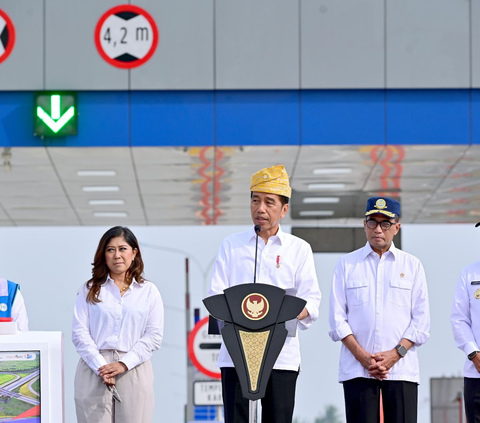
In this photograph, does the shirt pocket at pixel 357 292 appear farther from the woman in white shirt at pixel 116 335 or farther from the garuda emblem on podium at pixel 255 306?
the garuda emblem on podium at pixel 255 306

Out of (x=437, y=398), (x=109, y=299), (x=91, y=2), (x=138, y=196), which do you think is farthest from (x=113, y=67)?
(x=437, y=398)

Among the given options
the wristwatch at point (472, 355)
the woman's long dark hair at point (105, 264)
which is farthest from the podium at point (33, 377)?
the wristwatch at point (472, 355)

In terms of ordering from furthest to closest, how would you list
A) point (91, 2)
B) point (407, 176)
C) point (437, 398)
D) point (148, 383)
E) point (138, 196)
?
point (437, 398), point (138, 196), point (407, 176), point (91, 2), point (148, 383)

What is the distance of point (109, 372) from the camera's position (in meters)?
4.70

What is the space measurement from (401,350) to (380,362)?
14cm

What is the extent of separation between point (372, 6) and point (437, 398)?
511 inches

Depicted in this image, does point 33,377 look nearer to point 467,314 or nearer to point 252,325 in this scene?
point 252,325

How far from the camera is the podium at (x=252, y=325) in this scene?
3832 millimetres

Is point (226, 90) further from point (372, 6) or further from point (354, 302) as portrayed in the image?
point (354, 302)

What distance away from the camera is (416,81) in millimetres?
10781

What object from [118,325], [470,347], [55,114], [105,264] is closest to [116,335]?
[118,325]

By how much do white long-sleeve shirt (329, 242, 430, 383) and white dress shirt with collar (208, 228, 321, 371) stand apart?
51 centimetres

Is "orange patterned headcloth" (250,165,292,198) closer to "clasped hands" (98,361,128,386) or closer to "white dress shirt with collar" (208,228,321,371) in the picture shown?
"white dress shirt with collar" (208,228,321,371)

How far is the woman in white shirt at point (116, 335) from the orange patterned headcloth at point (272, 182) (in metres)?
0.93
